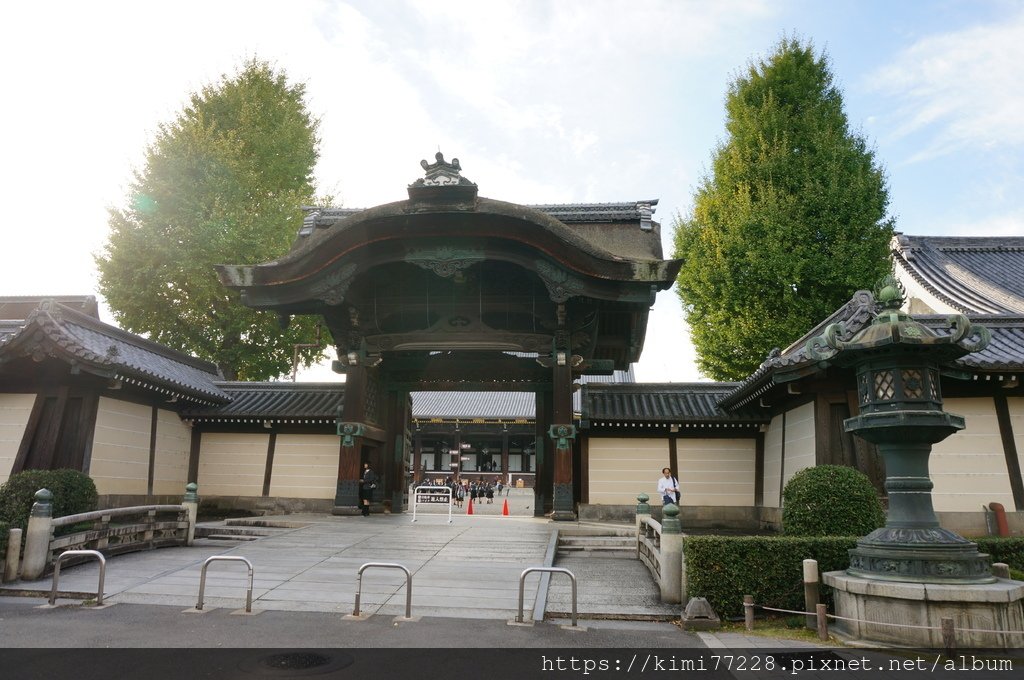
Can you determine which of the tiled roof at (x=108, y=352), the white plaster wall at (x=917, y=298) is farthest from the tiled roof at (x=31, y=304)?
the white plaster wall at (x=917, y=298)

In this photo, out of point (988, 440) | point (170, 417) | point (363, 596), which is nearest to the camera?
point (363, 596)

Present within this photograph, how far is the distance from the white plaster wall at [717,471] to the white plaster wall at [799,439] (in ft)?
7.23

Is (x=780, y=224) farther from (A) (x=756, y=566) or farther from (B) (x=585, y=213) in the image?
(A) (x=756, y=566)

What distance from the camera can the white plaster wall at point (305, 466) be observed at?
713 inches

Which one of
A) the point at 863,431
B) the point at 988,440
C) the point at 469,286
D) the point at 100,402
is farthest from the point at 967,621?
the point at 100,402

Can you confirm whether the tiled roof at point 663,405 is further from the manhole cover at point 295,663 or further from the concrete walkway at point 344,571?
the manhole cover at point 295,663

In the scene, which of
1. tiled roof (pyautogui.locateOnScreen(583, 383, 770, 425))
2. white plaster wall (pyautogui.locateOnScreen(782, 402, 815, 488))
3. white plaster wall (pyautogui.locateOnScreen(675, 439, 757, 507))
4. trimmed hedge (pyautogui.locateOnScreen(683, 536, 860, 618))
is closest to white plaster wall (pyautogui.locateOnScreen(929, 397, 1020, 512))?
white plaster wall (pyautogui.locateOnScreen(782, 402, 815, 488))

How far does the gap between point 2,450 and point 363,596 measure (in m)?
11.5

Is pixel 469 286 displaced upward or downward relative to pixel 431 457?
upward

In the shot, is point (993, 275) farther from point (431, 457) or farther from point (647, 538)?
point (431, 457)

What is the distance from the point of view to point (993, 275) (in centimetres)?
2058

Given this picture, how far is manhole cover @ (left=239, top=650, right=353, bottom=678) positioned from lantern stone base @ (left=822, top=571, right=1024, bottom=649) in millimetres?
5410

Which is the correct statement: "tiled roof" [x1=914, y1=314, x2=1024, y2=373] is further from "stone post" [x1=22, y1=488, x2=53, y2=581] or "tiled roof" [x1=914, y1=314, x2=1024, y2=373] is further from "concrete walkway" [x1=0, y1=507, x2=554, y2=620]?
"stone post" [x1=22, y1=488, x2=53, y2=581]

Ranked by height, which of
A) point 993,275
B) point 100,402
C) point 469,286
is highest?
point 993,275
